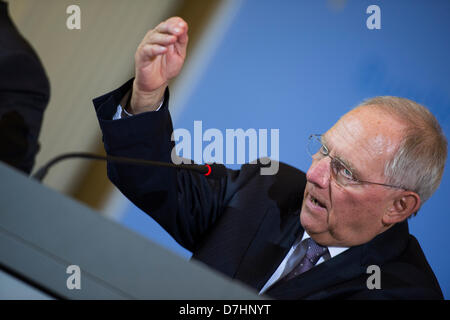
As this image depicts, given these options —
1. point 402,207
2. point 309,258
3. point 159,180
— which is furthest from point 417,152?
point 159,180

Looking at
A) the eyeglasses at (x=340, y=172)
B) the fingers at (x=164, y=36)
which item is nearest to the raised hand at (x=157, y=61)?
the fingers at (x=164, y=36)

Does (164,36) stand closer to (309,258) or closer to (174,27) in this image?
(174,27)

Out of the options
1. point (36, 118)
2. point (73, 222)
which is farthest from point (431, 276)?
point (36, 118)

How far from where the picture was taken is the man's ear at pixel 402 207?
1120 mm

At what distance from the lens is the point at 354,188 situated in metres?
1.11

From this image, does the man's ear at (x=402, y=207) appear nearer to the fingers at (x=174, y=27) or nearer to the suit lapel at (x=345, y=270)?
the suit lapel at (x=345, y=270)

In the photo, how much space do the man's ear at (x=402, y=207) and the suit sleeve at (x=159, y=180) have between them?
15.5 inches

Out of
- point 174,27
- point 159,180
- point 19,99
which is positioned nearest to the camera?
point 174,27

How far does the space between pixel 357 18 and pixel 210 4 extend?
0.52 m

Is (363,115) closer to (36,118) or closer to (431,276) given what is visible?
(431,276)

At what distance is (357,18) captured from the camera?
51.4 inches

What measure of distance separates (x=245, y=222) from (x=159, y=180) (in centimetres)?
23

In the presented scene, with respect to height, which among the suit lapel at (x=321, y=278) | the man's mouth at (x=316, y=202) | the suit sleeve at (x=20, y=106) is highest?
the suit sleeve at (x=20, y=106)

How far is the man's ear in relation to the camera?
1.12 m
